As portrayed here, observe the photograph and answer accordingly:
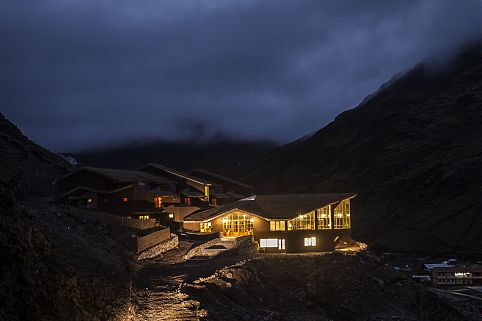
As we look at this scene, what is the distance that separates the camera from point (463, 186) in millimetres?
154375

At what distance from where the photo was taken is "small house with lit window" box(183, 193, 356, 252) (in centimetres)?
4969

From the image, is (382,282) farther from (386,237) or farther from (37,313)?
(386,237)

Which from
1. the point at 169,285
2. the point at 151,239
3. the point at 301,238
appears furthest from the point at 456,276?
the point at 169,285

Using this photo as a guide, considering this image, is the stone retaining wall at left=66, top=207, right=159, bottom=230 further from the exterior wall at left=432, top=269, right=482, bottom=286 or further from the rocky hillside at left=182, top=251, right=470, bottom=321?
the exterior wall at left=432, top=269, right=482, bottom=286

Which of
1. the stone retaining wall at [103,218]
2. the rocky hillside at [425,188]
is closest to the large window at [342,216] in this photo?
the stone retaining wall at [103,218]

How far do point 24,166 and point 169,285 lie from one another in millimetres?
52693

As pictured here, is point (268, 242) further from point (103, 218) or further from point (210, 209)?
point (103, 218)

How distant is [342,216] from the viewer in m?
53.3

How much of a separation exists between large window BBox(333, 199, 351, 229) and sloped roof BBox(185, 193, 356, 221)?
1.10 metres

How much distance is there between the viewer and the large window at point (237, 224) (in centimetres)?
5194

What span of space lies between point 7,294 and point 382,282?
38.6 meters

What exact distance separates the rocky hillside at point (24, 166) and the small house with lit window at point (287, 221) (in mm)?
25728

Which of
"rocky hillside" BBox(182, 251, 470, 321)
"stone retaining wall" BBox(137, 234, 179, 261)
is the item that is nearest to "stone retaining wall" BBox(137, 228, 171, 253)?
"stone retaining wall" BBox(137, 234, 179, 261)

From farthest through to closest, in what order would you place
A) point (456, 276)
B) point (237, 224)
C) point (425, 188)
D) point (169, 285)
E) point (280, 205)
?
point (425, 188) < point (456, 276) < point (280, 205) < point (237, 224) < point (169, 285)
